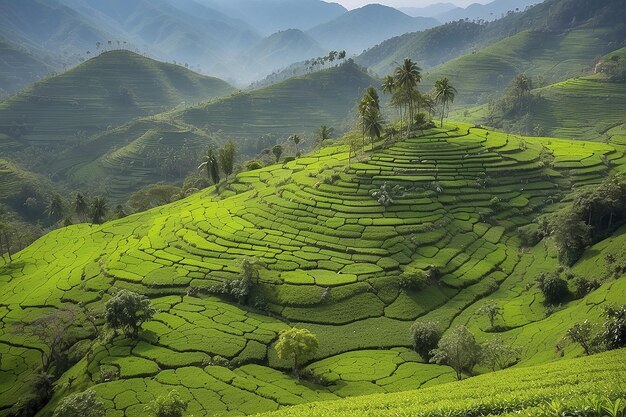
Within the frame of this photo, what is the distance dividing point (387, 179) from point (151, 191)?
2581 inches

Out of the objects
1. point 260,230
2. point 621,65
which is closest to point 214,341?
point 260,230

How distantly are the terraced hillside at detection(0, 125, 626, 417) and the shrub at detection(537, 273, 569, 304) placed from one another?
146cm

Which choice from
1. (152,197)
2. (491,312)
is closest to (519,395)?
(491,312)

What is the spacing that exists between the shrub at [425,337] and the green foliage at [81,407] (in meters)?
29.2

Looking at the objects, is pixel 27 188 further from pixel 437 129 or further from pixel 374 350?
pixel 374 350

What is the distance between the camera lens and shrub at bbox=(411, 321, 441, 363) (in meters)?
43.1

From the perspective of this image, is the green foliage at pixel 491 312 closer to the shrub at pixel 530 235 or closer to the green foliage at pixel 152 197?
the shrub at pixel 530 235

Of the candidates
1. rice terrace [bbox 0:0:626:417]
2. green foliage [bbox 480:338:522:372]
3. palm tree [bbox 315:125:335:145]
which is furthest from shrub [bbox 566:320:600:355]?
palm tree [bbox 315:125:335:145]

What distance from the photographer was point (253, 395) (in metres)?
36.6

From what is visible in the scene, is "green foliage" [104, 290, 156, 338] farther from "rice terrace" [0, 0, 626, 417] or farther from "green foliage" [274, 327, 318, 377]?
"green foliage" [274, 327, 318, 377]

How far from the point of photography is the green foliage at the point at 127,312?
43.2 m

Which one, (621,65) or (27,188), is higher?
(621,65)

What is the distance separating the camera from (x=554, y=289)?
48.7m

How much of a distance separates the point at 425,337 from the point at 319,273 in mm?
16036
